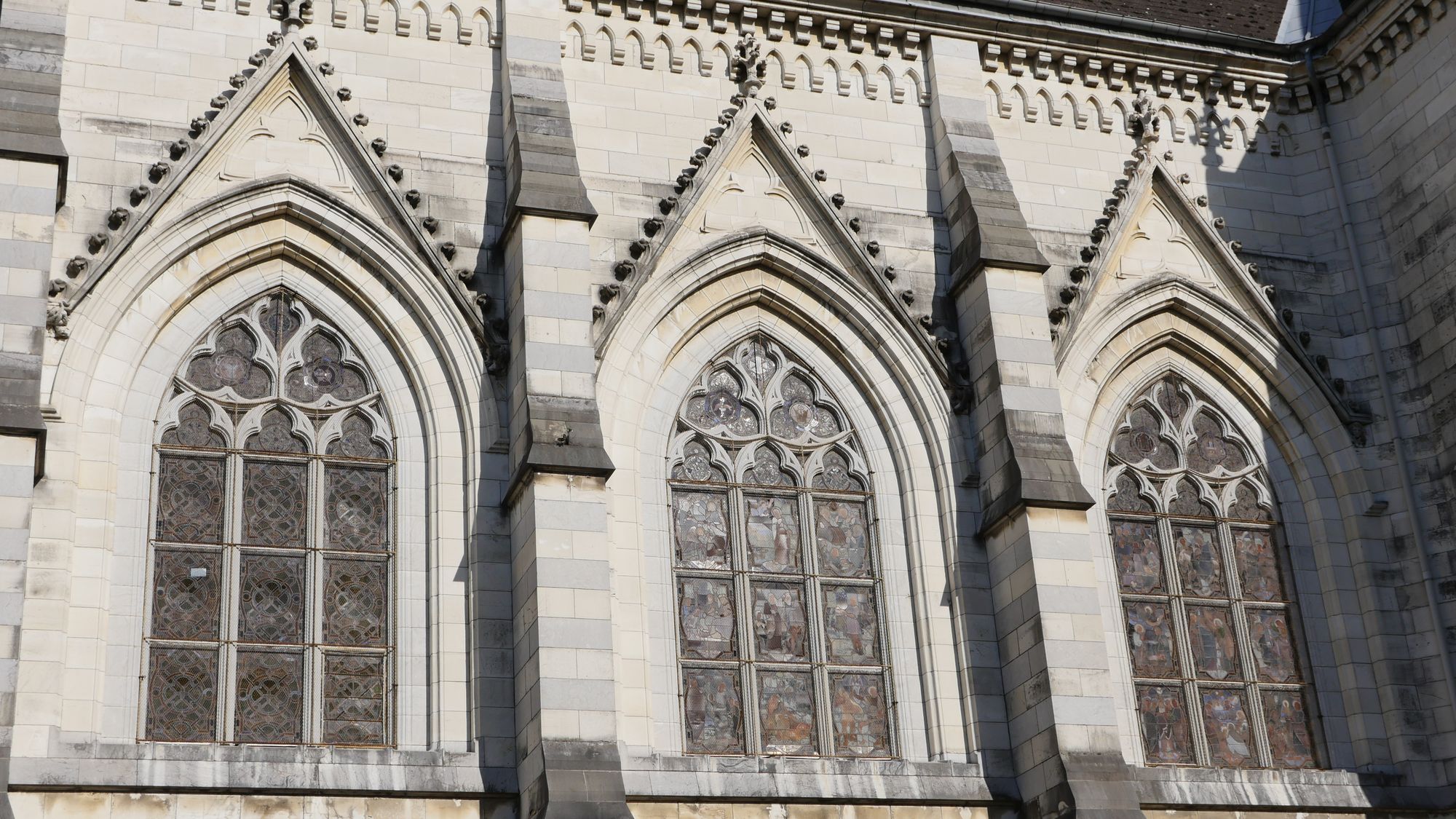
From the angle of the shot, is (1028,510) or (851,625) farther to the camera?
(851,625)

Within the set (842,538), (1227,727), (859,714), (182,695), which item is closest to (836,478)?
(842,538)

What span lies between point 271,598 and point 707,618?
11.1ft

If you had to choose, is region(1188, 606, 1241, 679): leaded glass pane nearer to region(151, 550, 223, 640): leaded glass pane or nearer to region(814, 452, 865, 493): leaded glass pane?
region(814, 452, 865, 493): leaded glass pane

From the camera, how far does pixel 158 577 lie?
45.1ft

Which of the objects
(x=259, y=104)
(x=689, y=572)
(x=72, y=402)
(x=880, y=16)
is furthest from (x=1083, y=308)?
(x=72, y=402)

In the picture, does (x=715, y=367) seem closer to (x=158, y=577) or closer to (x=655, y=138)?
(x=655, y=138)

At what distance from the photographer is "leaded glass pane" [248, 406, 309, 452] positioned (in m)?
14.5

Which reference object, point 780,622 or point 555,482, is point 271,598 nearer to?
point 555,482

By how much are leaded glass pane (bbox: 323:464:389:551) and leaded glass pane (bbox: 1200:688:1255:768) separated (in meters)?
6.98

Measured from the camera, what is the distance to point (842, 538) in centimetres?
1566

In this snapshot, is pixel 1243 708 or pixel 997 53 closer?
pixel 1243 708

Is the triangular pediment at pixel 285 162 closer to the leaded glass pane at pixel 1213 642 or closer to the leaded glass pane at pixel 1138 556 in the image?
the leaded glass pane at pixel 1138 556

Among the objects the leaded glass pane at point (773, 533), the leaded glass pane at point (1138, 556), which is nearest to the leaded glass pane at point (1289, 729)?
the leaded glass pane at point (1138, 556)

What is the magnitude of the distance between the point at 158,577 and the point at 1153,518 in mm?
8380
